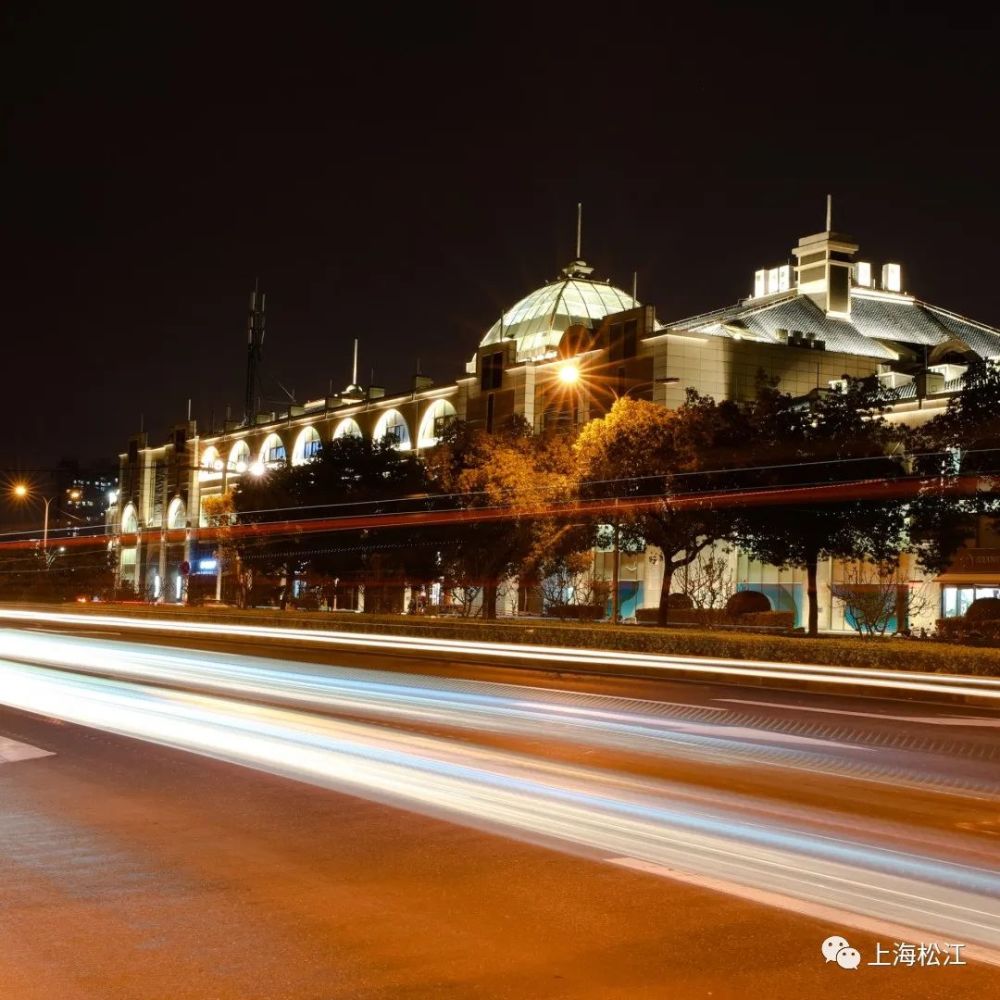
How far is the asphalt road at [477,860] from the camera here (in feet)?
19.1

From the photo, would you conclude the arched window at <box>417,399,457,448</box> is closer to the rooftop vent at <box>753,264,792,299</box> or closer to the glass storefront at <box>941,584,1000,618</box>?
the rooftop vent at <box>753,264,792,299</box>

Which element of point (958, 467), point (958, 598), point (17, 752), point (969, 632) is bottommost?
point (17, 752)

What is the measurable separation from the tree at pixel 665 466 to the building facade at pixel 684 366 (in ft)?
21.2

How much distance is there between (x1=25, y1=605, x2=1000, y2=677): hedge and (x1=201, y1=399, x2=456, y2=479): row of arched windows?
25.3m

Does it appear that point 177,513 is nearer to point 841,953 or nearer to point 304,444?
point 304,444

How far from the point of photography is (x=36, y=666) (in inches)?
969

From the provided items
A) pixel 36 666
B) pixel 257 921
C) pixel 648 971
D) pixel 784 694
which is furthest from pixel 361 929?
pixel 36 666

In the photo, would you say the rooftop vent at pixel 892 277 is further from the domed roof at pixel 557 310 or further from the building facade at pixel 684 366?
the domed roof at pixel 557 310

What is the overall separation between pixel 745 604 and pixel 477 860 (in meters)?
43.3

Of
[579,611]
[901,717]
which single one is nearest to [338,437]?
[579,611]

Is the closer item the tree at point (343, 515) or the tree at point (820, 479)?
the tree at point (820, 479)

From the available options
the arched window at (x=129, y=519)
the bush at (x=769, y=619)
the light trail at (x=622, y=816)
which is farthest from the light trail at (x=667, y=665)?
the arched window at (x=129, y=519)

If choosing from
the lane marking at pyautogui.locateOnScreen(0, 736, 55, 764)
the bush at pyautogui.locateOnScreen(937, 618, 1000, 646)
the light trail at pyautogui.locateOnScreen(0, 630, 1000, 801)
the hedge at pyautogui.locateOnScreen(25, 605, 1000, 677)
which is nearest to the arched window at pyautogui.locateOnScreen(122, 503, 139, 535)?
the hedge at pyautogui.locateOnScreen(25, 605, 1000, 677)

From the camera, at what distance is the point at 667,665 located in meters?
25.2
